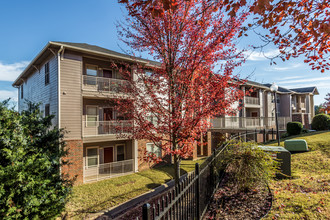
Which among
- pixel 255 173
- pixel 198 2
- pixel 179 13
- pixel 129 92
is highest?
pixel 198 2

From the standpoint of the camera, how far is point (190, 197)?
3.80 m

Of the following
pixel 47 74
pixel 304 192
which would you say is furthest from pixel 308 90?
pixel 47 74

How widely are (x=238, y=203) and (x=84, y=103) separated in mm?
12760

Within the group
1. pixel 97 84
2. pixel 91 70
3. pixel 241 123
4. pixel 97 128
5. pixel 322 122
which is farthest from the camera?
pixel 241 123

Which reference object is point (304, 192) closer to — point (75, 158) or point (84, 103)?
point (75, 158)

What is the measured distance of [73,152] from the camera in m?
12.2

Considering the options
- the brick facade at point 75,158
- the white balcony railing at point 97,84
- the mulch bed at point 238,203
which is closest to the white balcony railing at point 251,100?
the white balcony railing at point 97,84

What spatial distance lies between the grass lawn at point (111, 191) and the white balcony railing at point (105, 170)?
606 mm

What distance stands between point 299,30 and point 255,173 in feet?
15.2

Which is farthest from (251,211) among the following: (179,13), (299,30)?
(179,13)

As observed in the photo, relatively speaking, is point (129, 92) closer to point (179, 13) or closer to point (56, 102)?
point (179, 13)

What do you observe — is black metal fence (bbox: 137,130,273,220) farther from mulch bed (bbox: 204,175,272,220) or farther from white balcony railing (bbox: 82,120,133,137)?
white balcony railing (bbox: 82,120,133,137)

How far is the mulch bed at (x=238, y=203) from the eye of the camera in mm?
4488

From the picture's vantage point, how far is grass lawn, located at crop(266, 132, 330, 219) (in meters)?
4.28
